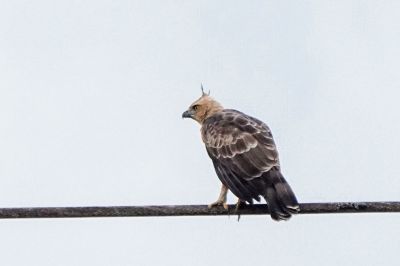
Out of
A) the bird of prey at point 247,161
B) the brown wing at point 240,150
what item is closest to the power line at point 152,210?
the bird of prey at point 247,161

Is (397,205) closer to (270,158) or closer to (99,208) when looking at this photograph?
(99,208)

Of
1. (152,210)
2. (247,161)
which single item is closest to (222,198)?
(247,161)

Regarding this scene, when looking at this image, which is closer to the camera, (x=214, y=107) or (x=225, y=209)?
(x=225, y=209)

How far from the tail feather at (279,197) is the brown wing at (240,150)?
0.52ft

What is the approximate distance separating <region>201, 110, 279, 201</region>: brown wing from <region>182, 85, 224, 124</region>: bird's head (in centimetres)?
153

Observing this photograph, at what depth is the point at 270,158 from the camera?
12.3m

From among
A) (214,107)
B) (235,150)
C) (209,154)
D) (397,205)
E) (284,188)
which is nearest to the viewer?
(397,205)

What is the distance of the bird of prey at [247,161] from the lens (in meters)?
11.4

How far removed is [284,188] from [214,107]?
4999mm

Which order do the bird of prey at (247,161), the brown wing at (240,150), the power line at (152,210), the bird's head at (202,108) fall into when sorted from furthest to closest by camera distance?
the bird's head at (202,108) → the brown wing at (240,150) → the bird of prey at (247,161) → the power line at (152,210)

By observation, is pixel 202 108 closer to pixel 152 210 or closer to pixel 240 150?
pixel 240 150

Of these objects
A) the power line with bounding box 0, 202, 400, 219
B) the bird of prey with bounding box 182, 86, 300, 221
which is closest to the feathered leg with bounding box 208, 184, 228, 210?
the bird of prey with bounding box 182, 86, 300, 221

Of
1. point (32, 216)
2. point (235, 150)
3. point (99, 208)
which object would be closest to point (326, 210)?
point (99, 208)

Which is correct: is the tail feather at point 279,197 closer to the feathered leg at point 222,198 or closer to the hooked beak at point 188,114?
the feathered leg at point 222,198
